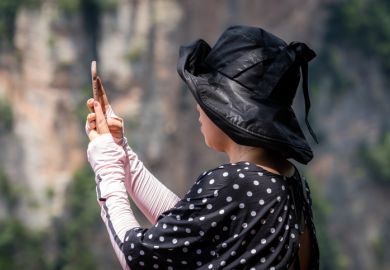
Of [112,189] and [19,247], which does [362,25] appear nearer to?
[19,247]

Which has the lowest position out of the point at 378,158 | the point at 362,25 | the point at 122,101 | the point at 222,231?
the point at 378,158

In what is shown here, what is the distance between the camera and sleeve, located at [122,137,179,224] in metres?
1.55

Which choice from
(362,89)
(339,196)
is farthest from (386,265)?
(362,89)

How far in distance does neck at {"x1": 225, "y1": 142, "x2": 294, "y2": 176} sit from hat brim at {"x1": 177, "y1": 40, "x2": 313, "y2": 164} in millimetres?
18

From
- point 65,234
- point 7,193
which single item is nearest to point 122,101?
point 65,234

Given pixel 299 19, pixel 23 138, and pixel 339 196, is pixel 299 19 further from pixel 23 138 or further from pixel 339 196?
pixel 23 138

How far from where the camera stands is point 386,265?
17016 millimetres

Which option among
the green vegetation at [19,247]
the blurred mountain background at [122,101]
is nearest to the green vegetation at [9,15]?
the blurred mountain background at [122,101]

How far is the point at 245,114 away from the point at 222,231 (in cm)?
19

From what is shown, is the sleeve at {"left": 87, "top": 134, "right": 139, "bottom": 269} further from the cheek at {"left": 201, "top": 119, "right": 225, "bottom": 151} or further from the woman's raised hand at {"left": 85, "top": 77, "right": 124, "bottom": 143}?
the cheek at {"left": 201, "top": 119, "right": 225, "bottom": 151}

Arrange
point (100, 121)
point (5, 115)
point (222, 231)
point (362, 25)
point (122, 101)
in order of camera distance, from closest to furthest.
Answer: point (222, 231)
point (100, 121)
point (5, 115)
point (122, 101)
point (362, 25)

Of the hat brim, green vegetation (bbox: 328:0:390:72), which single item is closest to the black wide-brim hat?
the hat brim

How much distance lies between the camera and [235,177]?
137 cm

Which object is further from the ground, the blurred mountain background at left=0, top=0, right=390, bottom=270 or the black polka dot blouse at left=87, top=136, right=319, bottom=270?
the black polka dot blouse at left=87, top=136, right=319, bottom=270
